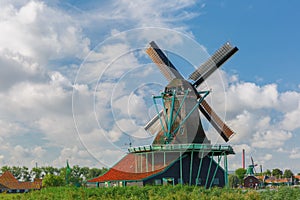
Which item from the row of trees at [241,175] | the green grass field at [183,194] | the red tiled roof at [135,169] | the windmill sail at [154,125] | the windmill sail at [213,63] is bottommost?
the row of trees at [241,175]

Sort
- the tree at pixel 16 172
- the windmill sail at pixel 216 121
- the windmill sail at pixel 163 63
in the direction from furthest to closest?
the tree at pixel 16 172 → the windmill sail at pixel 163 63 → the windmill sail at pixel 216 121

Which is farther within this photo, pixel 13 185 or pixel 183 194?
pixel 13 185

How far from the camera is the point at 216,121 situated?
27938 millimetres

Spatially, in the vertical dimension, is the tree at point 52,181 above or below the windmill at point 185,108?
below

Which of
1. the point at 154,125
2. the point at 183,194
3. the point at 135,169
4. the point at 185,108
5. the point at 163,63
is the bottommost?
the point at 183,194

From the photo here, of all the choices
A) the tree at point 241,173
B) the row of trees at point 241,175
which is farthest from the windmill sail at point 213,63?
the tree at point 241,173

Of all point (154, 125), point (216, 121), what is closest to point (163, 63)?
point (154, 125)

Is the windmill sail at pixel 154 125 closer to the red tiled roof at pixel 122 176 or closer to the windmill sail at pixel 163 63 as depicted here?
the windmill sail at pixel 163 63

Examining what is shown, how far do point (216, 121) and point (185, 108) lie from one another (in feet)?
8.96

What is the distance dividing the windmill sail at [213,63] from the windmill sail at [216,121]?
67.5 inches

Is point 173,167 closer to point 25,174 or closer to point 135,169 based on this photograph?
point 135,169

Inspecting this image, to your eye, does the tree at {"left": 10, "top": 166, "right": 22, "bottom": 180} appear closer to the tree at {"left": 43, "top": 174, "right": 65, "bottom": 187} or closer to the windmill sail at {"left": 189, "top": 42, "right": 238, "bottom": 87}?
the tree at {"left": 43, "top": 174, "right": 65, "bottom": 187}

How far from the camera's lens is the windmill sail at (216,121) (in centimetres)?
2770

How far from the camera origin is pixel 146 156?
2686 centimetres
